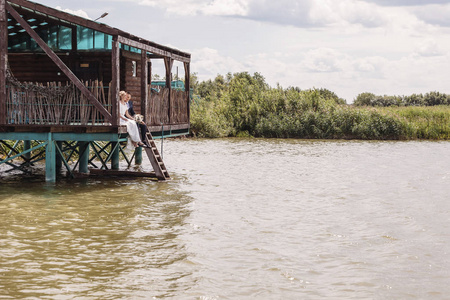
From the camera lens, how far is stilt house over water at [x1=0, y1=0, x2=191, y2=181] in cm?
1798

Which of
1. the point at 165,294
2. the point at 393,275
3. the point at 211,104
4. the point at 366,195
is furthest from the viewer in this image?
the point at 211,104

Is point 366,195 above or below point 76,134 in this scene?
below

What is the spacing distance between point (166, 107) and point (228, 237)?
1234cm

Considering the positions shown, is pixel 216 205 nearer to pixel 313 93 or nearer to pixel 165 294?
pixel 165 294

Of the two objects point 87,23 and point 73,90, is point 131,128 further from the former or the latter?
point 87,23

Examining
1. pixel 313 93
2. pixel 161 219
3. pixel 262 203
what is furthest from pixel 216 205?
pixel 313 93

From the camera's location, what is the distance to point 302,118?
45656 millimetres

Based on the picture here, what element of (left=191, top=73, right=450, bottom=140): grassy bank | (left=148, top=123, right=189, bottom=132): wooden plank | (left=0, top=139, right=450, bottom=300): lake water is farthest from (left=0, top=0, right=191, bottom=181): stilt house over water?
(left=191, top=73, right=450, bottom=140): grassy bank

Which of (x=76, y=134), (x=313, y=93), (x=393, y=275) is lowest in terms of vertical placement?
(x=393, y=275)

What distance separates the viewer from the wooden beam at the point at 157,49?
18961 millimetres

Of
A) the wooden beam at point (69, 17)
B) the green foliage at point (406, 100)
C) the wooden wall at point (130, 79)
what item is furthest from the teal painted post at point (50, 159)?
the green foliage at point (406, 100)

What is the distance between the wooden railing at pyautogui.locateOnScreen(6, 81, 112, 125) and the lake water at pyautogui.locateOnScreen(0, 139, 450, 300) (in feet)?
6.58

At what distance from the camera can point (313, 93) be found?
154ft

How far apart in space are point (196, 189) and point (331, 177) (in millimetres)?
5884
